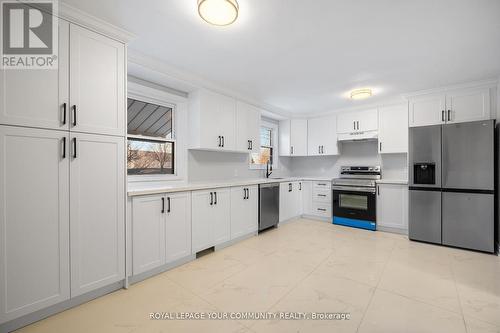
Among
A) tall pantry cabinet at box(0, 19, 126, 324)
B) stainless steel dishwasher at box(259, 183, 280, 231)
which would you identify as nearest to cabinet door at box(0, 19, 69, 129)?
tall pantry cabinet at box(0, 19, 126, 324)

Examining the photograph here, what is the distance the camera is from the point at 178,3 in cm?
177

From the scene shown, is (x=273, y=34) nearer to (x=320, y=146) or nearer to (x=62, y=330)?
(x=62, y=330)

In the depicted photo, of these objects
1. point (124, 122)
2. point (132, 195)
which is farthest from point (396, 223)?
point (124, 122)

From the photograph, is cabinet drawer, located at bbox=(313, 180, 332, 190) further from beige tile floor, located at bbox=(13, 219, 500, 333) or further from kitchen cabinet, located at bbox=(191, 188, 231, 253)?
kitchen cabinet, located at bbox=(191, 188, 231, 253)

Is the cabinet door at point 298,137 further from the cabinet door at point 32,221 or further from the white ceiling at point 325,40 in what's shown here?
the cabinet door at point 32,221

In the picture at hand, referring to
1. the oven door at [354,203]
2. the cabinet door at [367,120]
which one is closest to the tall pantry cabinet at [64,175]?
the oven door at [354,203]

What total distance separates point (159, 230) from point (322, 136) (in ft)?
13.5

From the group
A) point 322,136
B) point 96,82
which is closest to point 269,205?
point 322,136

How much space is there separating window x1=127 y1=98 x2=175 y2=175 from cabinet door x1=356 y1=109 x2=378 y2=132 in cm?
372

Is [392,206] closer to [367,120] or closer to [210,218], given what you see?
[367,120]

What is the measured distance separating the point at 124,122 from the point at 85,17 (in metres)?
0.90

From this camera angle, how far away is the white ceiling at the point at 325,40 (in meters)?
1.83

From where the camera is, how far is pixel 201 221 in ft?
9.93

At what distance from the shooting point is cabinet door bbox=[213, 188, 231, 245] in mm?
3250
